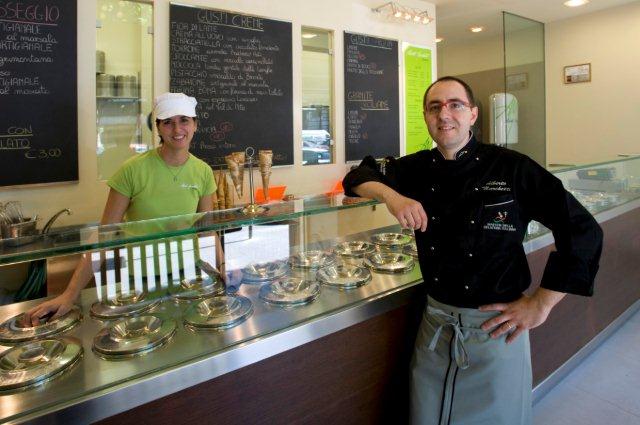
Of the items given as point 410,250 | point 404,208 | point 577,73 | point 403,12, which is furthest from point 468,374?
point 577,73

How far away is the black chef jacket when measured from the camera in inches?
47.8

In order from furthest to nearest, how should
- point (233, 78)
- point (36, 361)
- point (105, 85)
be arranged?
point (233, 78) < point (105, 85) < point (36, 361)

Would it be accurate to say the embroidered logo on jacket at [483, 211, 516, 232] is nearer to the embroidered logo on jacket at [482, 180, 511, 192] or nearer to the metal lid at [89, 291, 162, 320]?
the embroidered logo on jacket at [482, 180, 511, 192]

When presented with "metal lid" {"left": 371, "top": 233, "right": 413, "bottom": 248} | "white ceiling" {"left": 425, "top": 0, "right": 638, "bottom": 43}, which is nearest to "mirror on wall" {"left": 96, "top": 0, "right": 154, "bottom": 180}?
"metal lid" {"left": 371, "top": 233, "right": 413, "bottom": 248}

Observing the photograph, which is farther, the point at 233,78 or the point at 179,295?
the point at 233,78

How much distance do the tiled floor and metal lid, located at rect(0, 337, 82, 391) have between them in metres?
1.95

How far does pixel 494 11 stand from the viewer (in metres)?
4.31

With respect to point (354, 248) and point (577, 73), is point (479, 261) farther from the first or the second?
point (577, 73)

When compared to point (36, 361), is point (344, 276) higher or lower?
higher

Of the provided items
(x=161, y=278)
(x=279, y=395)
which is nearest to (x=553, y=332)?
(x=279, y=395)

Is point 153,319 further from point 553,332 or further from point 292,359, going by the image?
point 553,332

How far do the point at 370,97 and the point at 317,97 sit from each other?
545 millimetres

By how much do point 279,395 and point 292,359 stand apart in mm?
100

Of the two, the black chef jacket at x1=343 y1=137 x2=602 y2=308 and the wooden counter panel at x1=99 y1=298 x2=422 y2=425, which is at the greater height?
the black chef jacket at x1=343 y1=137 x2=602 y2=308
